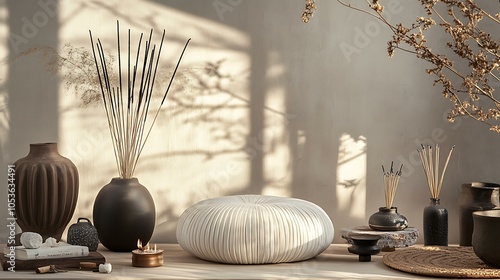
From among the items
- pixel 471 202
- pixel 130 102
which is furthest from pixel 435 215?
pixel 130 102

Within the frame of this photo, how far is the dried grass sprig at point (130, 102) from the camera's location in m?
3.37

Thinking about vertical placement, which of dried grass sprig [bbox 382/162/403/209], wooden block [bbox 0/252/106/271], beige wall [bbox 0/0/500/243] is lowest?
wooden block [bbox 0/252/106/271]

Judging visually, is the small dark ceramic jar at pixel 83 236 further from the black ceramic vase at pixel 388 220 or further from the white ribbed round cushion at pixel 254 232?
the black ceramic vase at pixel 388 220

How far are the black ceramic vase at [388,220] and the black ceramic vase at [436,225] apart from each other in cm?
12

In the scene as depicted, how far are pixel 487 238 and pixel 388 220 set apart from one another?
22.8 inches

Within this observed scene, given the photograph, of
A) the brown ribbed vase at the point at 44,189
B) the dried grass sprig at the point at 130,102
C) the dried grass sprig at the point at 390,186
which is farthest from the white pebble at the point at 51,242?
the dried grass sprig at the point at 390,186

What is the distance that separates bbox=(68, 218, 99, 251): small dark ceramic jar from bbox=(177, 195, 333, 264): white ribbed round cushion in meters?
0.36

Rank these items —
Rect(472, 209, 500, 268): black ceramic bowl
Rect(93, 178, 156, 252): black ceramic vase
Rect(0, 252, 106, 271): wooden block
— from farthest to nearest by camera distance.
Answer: Rect(93, 178, 156, 252): black ceramic vase → Rect(0, 252, 106, 271): wooden block → Rect(472, 209, 500, 268): black ceramic bowl

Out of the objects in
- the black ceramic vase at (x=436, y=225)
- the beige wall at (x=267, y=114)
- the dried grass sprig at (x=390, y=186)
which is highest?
the beige wall at (x=267, y=114)

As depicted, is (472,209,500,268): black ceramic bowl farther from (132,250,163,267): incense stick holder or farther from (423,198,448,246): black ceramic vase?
(132,250,163,267): incense stick holder

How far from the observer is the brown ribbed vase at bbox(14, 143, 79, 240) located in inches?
126

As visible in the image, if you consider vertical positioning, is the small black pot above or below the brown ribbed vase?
below

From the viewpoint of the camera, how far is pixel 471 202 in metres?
3.37

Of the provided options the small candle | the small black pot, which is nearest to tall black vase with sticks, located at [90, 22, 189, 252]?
the small candle
